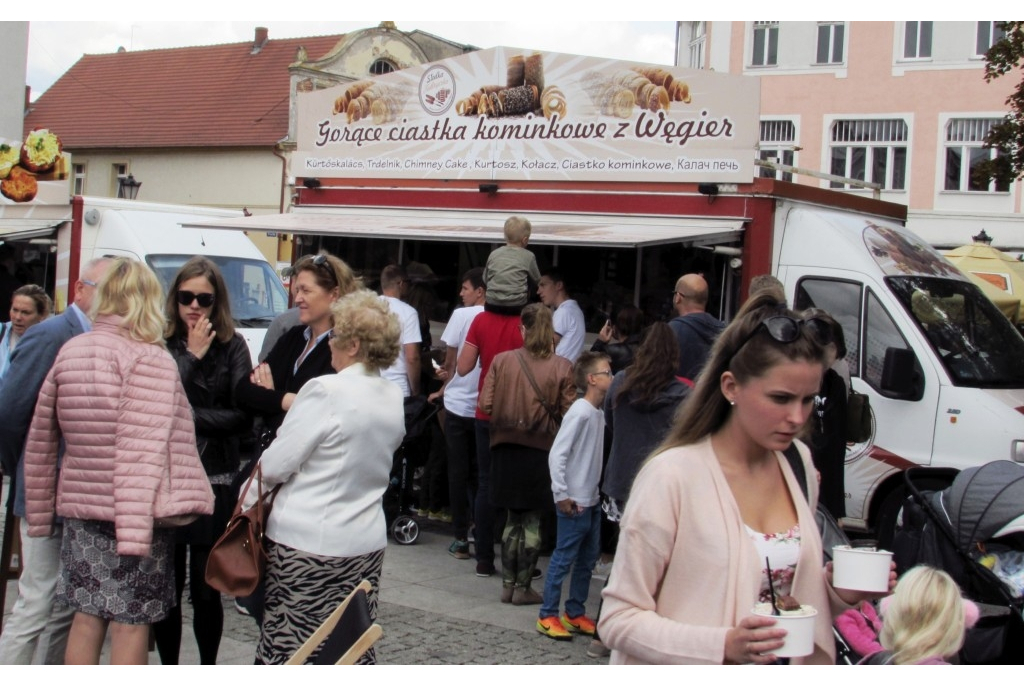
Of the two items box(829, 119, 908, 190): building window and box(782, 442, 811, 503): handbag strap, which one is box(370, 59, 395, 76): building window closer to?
box(829, 119, 908, 190): building window

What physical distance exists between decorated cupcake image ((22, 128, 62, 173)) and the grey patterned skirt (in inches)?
411

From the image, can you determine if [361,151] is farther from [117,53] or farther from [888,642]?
[117,53]

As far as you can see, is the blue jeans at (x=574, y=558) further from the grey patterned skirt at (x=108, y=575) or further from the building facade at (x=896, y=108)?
the building facade at (x=896, y=108)

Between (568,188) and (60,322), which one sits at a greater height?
(568,188)

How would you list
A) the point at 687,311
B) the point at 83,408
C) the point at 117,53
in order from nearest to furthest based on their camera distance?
the point at 83,408, the point at 687,311, the point at 117,53

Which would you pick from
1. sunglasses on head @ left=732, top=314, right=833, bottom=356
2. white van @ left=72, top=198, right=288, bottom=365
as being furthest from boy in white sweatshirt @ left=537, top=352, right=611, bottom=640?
white van @ left=72, top=198, right=288, bottom=365

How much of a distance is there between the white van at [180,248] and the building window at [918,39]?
21702 mm

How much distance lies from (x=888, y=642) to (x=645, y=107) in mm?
5810

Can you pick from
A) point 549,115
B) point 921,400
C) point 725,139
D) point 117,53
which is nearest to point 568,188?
point 549,115

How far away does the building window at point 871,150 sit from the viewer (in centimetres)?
3047

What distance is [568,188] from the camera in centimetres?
927

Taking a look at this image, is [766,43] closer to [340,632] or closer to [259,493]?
[259,493]

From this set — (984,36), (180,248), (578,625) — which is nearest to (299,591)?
(578,625)

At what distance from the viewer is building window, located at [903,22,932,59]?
29.9m
